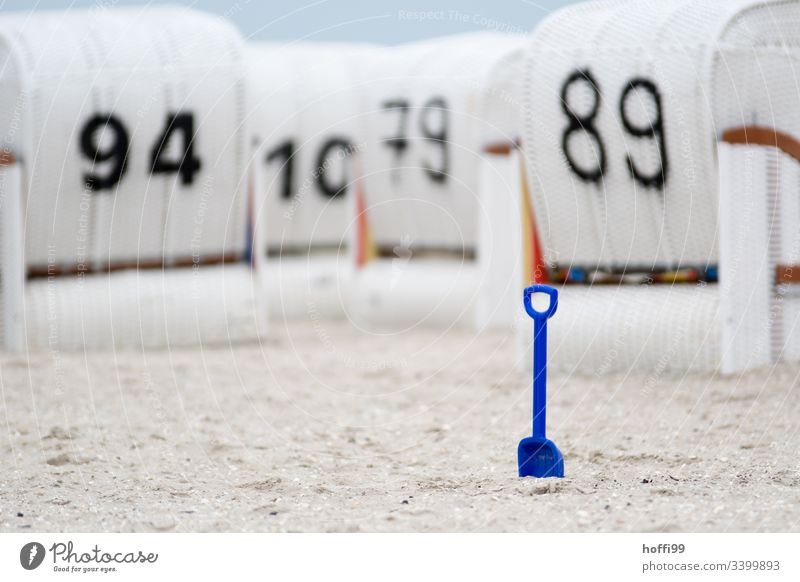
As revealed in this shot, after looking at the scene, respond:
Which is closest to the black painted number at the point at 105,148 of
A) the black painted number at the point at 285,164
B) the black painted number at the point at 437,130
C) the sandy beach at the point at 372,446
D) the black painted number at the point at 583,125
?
the sandy beach at the point at 372,446

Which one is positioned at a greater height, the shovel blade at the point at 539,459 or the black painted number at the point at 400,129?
the black painted number at the point at 400,129

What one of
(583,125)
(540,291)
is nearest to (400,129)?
(583,125)

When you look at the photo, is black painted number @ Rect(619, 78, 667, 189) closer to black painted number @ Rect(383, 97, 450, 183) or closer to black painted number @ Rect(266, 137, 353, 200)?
black painted number @ Rect(383, 97, 450, 183)

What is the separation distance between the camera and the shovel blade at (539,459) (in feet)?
13.8

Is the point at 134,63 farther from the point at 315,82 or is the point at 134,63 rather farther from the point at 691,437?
the point at 691,437

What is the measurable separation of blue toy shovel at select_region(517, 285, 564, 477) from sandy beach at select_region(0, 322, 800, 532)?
4.0 inches

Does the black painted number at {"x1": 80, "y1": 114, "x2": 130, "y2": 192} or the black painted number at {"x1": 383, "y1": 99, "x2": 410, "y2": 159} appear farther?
the black painted number at {"x1": 383, "y1": 99, "x2": 410, "y2": 159}

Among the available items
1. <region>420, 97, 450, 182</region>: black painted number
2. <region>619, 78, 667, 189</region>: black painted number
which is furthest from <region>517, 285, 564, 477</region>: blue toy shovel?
<region>420, 97, 450, 182</region>: black painted number

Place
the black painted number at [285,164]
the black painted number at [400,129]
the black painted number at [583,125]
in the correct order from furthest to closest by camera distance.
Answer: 1. the black painted number at [285,164]
2. the black painted number at [400,129]
3. the black painted number at [583,125]

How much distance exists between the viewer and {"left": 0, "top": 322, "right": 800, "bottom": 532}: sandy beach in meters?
3.76

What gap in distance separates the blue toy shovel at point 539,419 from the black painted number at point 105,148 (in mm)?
5051

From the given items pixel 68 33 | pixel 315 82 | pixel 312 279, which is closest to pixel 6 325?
pixel 68 33

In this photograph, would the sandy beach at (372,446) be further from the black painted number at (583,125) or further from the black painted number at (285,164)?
the black painted number at (285,164)

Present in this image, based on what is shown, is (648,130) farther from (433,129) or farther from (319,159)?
(319,159)
